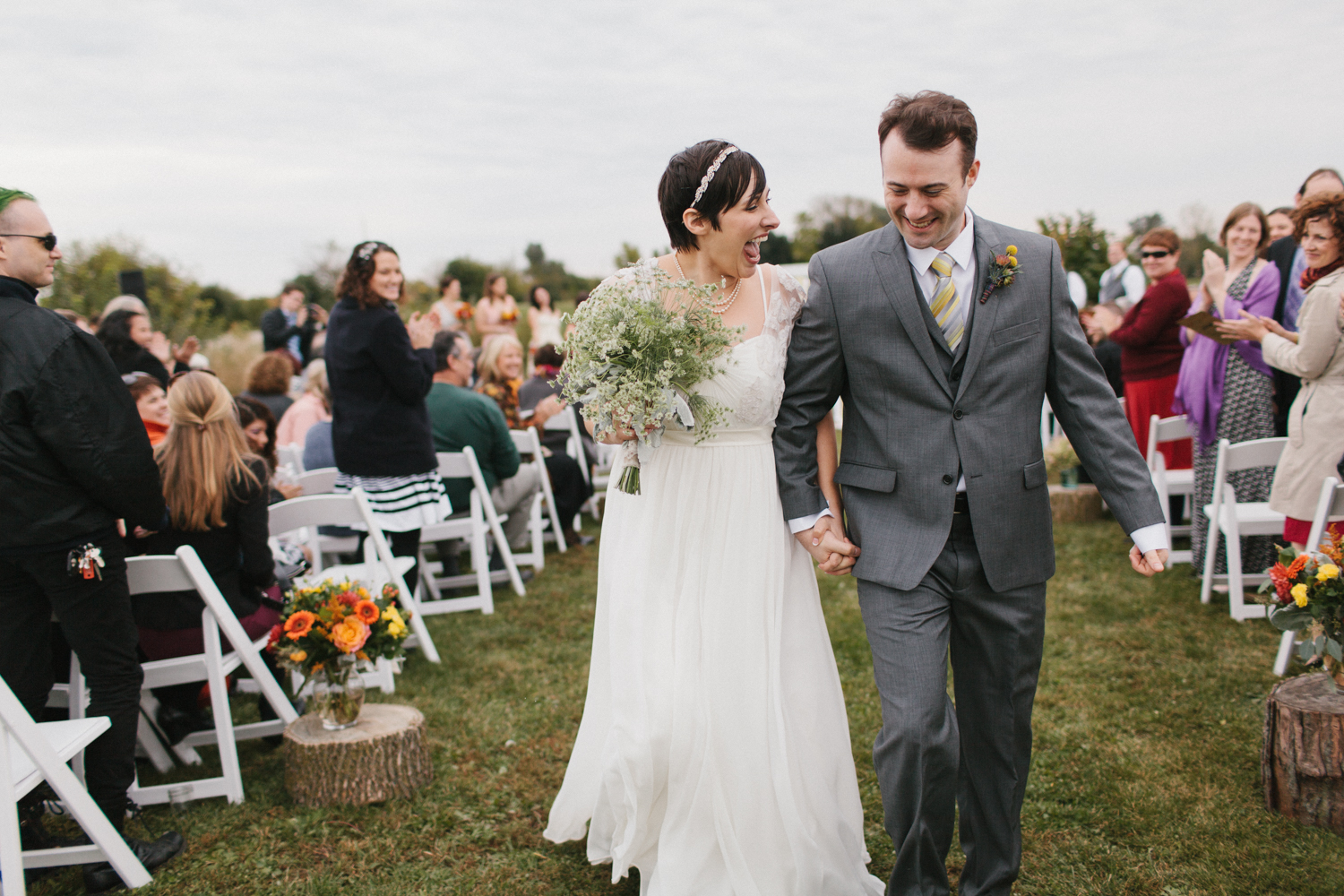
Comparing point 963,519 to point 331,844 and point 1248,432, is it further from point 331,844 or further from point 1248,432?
point 1248,432

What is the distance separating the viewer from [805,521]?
2.93 metres

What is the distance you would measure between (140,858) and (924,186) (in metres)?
3.53

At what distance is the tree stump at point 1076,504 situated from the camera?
8648 mm

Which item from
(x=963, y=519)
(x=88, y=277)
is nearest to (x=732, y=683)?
(x=963, y=519)

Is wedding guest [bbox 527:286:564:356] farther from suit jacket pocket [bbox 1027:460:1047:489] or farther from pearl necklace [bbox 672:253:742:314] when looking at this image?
suit jacket pocket [bbox 1027:460:1047:489]

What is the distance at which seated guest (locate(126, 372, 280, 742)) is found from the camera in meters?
4.13

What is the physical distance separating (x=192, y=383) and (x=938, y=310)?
3.23 m

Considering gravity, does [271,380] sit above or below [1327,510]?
above

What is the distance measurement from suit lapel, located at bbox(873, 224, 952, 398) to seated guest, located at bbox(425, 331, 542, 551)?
4649 mm

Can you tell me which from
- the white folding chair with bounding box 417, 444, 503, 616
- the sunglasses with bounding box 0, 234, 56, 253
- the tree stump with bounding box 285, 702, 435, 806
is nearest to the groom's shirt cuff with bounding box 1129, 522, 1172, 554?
the tree stump with bounding box 285, 702, 435, 806

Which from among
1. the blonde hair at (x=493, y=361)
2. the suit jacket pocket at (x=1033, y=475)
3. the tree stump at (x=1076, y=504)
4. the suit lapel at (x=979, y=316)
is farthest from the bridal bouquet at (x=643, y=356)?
the tree stump at (x=1076, y=504)

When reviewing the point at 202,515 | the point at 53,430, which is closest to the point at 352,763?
the point at 202,515

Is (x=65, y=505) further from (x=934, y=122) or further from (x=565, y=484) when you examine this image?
(x=565, y=484)

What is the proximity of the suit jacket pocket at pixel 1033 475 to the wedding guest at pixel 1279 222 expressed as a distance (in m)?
5.16
